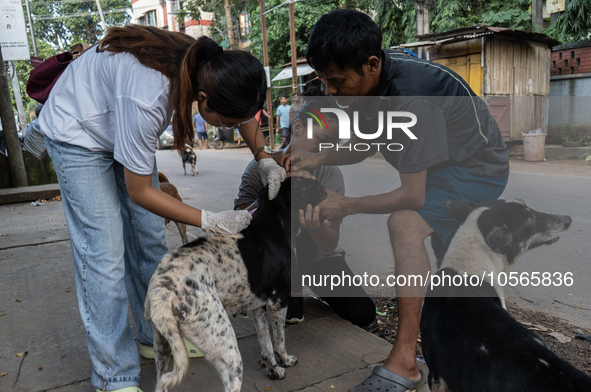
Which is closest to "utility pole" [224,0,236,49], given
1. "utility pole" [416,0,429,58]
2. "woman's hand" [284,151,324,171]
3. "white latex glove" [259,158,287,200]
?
"utility pole" [416,0,429,58]

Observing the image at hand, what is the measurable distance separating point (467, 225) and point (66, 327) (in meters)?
2.64

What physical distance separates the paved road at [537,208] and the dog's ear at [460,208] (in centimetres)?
151

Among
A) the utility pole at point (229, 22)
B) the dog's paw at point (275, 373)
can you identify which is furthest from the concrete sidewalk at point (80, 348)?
the utility pole at point (229, 22)

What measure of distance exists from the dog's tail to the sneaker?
1185 millimetres

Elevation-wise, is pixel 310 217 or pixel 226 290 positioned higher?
pixel 310 217

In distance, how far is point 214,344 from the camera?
85.0 inches

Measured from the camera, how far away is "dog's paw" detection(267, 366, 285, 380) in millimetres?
2578

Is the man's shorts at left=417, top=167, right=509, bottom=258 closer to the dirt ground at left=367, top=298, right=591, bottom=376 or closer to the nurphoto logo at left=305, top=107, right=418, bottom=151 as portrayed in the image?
the nurphoto logo at left=305, top=107, right=418, bottom=151

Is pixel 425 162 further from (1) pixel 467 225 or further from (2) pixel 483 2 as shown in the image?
(2) pixel 483 2

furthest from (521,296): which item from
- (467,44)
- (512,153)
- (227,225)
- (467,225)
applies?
(467,44)

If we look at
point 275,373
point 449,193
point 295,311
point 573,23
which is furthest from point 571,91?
point 275,373

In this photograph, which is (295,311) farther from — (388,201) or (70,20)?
(70,20)

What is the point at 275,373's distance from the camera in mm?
2578

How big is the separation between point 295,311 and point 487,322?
1516 millimetres
